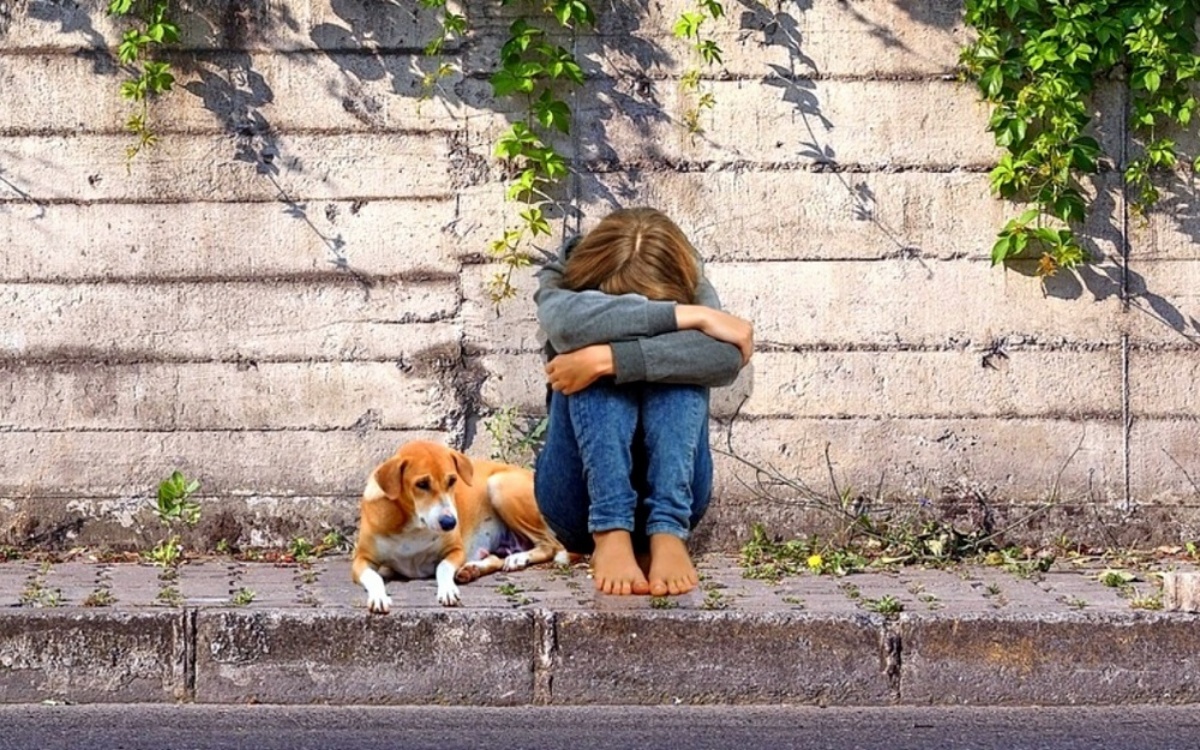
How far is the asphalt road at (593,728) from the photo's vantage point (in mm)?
4547

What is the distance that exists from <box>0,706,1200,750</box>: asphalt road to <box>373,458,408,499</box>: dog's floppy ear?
38.2 inches

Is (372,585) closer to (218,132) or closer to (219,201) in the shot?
(219,201)

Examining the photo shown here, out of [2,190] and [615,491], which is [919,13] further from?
[2,190]

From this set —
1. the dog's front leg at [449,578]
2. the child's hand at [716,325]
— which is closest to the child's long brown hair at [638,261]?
the child's hand at [716,325]

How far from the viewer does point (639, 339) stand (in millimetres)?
5469

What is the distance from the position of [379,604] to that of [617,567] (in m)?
0.71

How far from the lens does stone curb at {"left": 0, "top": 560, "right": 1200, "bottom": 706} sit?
5180 mm

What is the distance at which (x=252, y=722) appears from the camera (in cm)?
485

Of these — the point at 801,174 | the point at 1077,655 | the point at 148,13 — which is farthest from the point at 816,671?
the point at 148,13

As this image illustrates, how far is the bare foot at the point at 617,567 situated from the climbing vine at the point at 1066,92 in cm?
217

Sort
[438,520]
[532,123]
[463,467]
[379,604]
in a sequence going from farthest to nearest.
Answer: [532,123] → [463,467] → [438,520] → [379,604]

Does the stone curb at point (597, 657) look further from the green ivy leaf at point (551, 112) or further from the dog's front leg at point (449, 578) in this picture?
the green ivy leaf at point (551, 112)

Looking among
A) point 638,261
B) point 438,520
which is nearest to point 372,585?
point 438,520

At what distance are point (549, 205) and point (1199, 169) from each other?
2.42 meters
